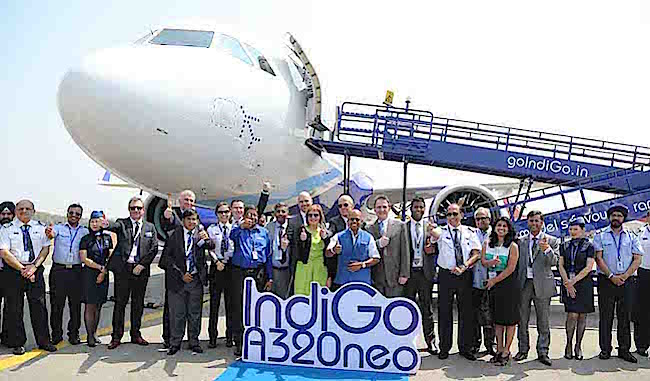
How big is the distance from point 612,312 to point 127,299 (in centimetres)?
537

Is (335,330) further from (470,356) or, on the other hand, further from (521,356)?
(521,356)

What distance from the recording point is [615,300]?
6426 millimetres

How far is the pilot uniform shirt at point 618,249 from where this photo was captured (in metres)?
6.41

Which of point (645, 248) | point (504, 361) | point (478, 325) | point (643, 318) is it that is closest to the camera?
point (504, 361)

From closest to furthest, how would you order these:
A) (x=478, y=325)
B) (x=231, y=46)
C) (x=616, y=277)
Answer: (x=478, y=325)
(x=616, y=277)
(x=231, y=46)

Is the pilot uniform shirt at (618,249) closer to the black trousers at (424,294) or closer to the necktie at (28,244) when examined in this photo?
the black trousers at (424,294)

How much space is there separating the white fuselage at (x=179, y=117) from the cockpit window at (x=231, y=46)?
153 millimetres

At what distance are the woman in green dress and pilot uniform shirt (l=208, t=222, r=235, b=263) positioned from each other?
0.89m

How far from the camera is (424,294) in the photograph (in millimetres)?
6453

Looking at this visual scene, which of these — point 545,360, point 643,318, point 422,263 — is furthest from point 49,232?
point 643,318

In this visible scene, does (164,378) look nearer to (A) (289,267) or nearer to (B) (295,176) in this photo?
(A) (289,267)

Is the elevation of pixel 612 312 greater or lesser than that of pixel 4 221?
lesser

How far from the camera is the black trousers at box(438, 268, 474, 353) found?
6105 millimetres

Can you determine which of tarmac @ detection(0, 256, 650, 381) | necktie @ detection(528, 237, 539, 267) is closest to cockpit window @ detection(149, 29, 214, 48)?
tarmac @ detection(0, 256, 650, 381)
